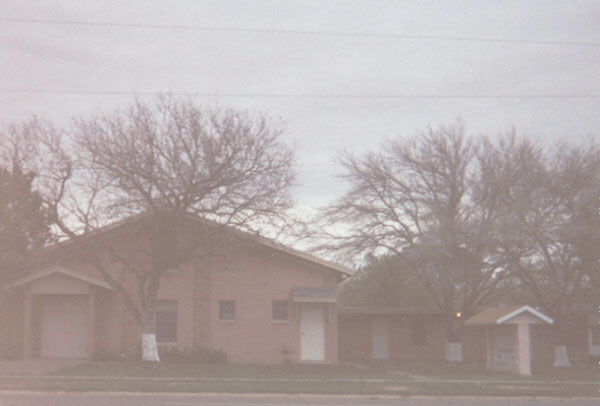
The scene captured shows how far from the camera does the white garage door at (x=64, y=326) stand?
30.0 metres

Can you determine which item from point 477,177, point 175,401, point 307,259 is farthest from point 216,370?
point 477,177

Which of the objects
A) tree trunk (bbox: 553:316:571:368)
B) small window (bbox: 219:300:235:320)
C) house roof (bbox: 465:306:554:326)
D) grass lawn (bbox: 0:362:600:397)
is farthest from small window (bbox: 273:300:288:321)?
tree trunk (bbox: 553:316:571:368)

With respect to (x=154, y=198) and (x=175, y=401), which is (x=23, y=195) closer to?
(x=154, y=198)

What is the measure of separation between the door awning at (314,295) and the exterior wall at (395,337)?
36.3 feet

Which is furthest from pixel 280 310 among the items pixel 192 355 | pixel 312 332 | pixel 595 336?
pixel 595 336

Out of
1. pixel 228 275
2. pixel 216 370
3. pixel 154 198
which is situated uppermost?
pixel 154 198

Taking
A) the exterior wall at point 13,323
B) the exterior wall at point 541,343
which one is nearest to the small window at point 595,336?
the exterior wall at point 541,343

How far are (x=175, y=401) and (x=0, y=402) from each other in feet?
12.1

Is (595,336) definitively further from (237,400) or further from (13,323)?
(237,400)

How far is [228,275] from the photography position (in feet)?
103

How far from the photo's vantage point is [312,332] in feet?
105

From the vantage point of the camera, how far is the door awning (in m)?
30.3

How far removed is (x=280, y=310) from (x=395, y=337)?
498 inches

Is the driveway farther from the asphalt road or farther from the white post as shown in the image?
the white post
